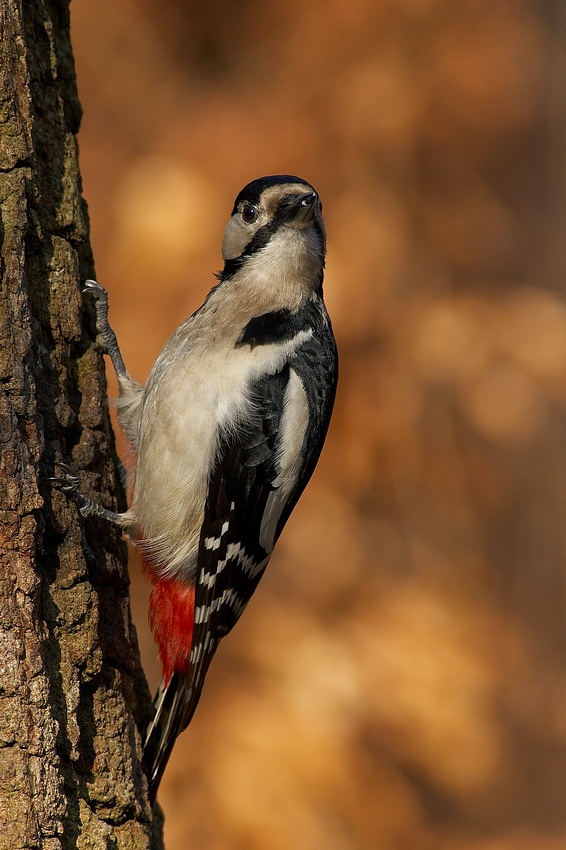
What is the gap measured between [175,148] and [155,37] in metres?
0.80

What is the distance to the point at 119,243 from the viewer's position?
6.11m

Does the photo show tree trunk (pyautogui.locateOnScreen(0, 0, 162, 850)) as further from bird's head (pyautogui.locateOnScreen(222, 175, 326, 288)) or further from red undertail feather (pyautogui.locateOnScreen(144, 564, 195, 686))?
bird's head (pyautogui.locateOnScreen(222, 175, 326, 288))

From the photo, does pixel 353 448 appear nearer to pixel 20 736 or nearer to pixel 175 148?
pixel 175 148

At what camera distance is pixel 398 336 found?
642cm

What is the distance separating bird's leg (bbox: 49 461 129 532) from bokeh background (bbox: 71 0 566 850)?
313 centimetres

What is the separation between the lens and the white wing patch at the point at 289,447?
2928 millimetres

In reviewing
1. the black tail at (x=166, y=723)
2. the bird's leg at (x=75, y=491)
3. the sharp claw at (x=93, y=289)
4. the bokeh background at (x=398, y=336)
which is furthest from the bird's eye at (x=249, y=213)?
the bokeh background at (x=398, y=336)

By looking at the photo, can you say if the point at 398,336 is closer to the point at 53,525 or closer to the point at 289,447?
the point at 289,447

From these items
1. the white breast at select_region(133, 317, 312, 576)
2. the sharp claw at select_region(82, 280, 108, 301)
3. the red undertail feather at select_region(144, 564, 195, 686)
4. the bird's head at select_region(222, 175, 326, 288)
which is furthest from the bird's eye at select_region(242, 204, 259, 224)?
the red undertail feather at select_region(144, 564, 195, 686)

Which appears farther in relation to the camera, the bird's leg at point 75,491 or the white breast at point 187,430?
the white breast at point 187,430

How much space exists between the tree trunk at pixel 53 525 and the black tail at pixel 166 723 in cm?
6

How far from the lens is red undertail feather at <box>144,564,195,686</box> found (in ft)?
9.94

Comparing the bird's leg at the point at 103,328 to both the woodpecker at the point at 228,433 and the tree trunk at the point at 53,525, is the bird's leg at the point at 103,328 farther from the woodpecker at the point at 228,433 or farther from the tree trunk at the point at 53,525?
the tree trunk at the point at 53,525

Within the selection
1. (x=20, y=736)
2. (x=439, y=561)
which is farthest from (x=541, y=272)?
(x=20, y=736)
